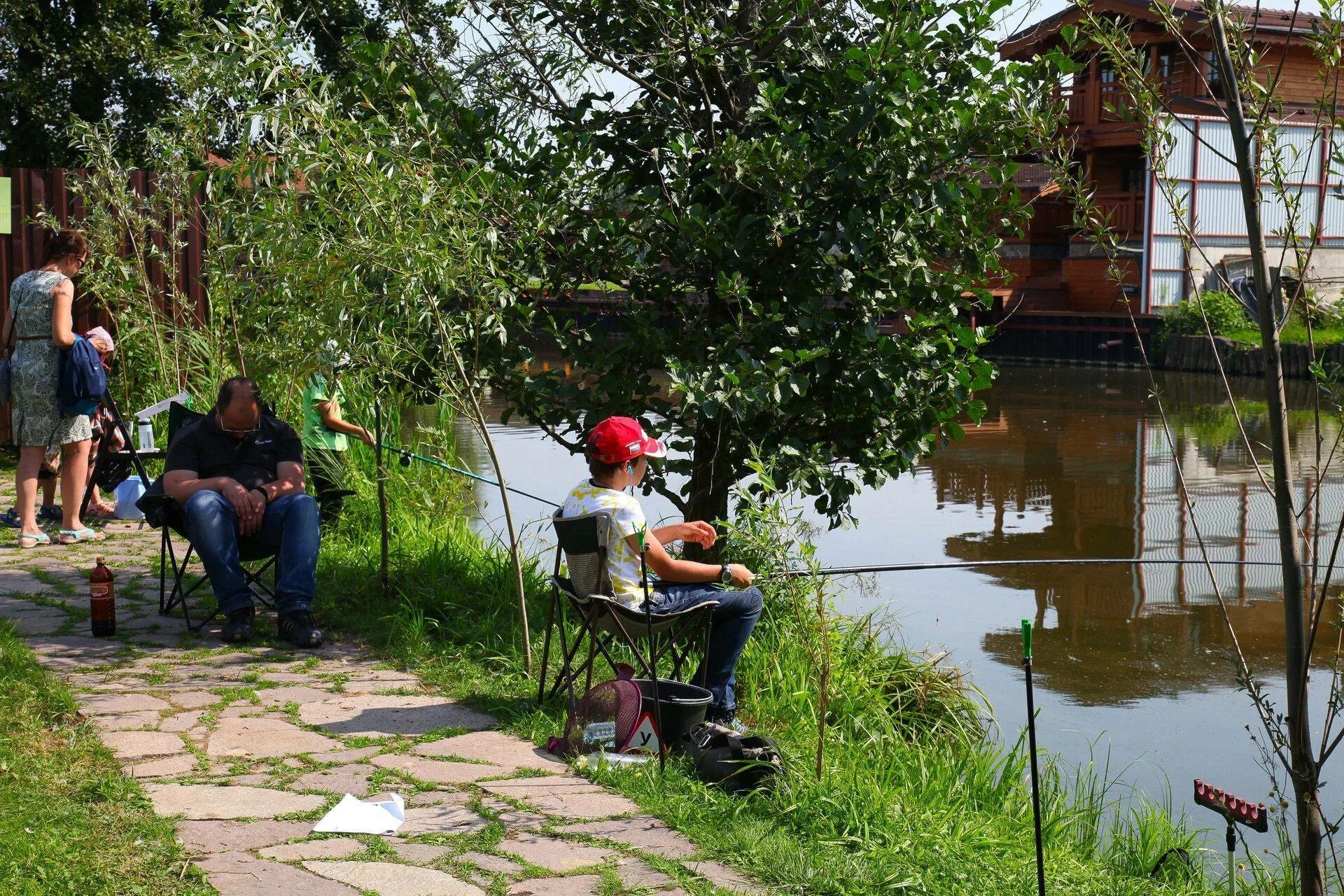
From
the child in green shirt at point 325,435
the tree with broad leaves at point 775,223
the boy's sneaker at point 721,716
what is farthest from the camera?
the child in green shirt at point 325,435

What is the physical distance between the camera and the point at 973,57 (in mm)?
5668

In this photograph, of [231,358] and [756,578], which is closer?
[756,578]

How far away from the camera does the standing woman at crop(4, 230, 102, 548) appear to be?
778cm

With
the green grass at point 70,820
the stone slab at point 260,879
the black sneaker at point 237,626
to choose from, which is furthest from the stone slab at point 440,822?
the black sneaker at point 237,626

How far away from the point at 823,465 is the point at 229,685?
8.32 feet

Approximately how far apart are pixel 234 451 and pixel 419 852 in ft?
10.3

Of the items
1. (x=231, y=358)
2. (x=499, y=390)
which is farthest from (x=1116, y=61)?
(x=231, y=358)

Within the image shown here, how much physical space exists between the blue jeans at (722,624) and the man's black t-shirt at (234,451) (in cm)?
223

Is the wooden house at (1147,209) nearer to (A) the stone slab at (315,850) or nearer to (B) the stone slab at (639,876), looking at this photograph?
(B) the stone slab at (639,876)

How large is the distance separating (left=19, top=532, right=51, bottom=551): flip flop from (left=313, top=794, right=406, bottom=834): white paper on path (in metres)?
4.78

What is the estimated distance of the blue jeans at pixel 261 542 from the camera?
5.90m

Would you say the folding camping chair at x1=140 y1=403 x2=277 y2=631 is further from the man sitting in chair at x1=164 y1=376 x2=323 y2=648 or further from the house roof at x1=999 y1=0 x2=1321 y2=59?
the house roof at x1=999 y1=0 x2=1321 y2=59

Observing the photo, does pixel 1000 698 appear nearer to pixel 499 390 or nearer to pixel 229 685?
pixel 499 390

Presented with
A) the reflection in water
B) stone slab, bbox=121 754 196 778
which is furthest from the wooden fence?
stone slab, bbox=121 754 196 778
